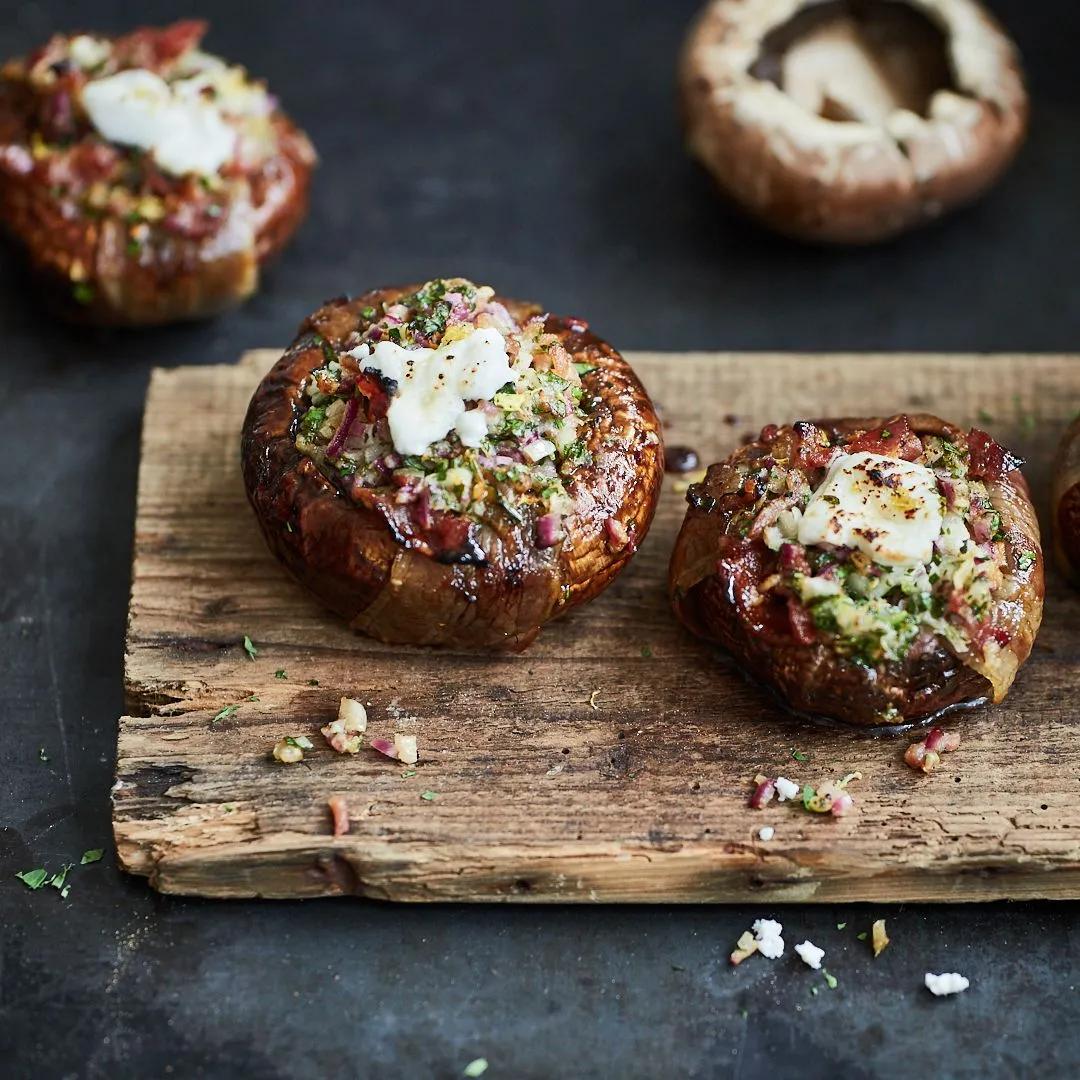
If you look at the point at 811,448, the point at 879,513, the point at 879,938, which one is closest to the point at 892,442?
the point at 811,448

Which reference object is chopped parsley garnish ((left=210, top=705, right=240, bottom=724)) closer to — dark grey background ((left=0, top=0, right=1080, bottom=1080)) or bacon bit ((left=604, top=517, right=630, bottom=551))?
dark grey background ((left=0, top=0, right=1080, bottom=1080))

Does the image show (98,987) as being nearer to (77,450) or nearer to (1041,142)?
(77,450)

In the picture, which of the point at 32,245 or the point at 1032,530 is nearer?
the point at 1032,530

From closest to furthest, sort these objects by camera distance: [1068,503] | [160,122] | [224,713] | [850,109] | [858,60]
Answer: [224,713] → [1068,503] → [160,122] → [850,109] → [858,60]

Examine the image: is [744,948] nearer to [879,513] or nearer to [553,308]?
[879,513]

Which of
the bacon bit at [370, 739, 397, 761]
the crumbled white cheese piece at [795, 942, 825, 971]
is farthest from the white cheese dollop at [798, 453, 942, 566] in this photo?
the bacon bit at [370, 739, 397, 761]

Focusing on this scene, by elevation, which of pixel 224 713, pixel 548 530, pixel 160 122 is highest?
pixel 160 122

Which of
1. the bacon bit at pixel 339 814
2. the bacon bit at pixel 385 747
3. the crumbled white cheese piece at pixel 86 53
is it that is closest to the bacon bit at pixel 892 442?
the bacon bit at pixel 385 747

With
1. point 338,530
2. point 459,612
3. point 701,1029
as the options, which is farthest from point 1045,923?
point 338,530

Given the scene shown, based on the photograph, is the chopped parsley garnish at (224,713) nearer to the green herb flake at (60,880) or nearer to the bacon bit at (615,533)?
the green herb flake at (60,880)
